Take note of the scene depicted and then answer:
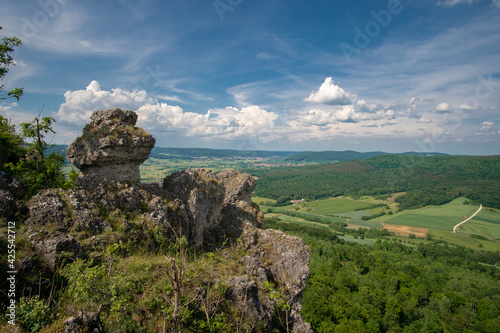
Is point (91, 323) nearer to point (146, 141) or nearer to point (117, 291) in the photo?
point (117, 291)

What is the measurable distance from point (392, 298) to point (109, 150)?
154 feet

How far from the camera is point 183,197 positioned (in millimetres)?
12336

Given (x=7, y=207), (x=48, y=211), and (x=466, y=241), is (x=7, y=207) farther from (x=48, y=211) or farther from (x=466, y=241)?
(x=466, y=241)

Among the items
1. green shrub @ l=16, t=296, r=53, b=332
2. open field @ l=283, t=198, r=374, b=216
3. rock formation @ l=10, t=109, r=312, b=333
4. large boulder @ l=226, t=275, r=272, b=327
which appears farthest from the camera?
open field @ l=283, t=198, r=374, b=216

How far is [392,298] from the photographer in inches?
1533

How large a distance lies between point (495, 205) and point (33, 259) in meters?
214

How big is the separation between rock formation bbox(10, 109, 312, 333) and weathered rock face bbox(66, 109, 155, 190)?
38 millimetres

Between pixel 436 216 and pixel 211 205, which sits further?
pixel 436 216

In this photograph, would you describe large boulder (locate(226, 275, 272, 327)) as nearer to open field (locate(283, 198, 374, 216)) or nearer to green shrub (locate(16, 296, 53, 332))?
green shrub (locate(16, 296, 53, 332))

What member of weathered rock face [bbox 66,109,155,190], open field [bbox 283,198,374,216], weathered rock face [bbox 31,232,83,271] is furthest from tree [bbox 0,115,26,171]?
open field [bbox 283,198,374,216]

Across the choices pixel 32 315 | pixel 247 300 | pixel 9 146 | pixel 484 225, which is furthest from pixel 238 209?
pixel 484 225

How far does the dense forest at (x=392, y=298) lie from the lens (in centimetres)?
3272

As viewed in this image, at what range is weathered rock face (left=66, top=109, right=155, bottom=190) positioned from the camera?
10.2m

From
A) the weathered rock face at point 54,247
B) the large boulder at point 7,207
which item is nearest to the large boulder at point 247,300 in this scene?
the weathered rock face at point 54,247
